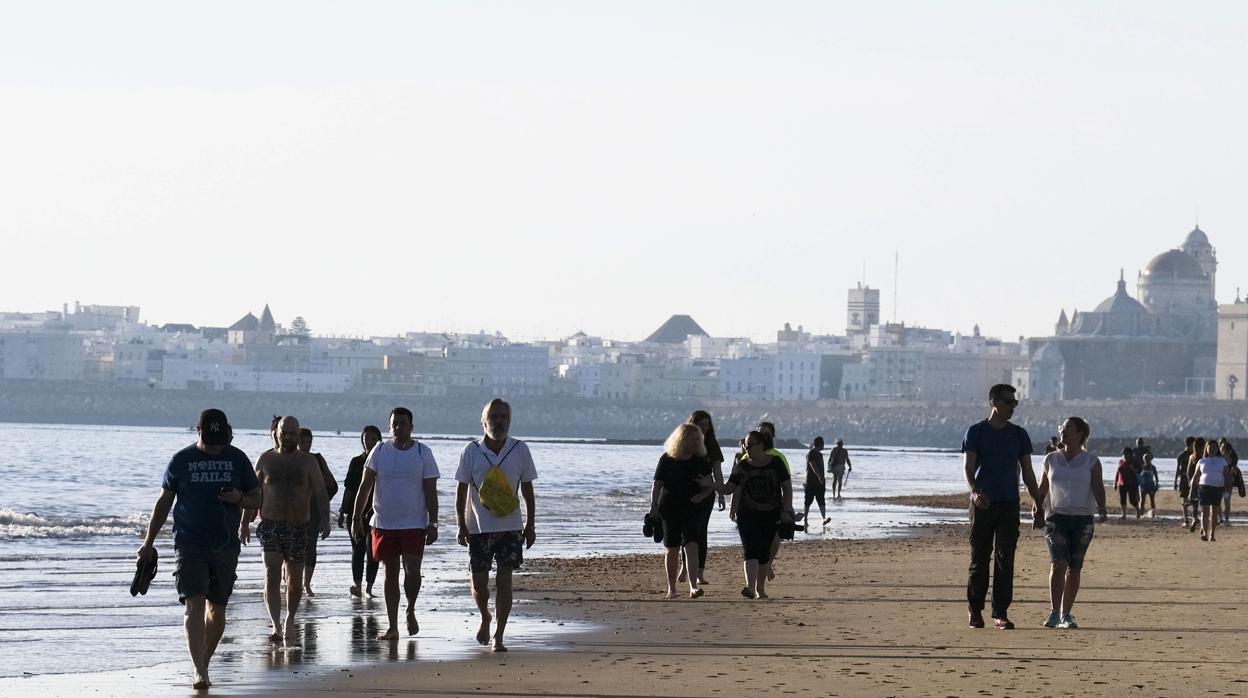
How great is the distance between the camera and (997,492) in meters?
11.5

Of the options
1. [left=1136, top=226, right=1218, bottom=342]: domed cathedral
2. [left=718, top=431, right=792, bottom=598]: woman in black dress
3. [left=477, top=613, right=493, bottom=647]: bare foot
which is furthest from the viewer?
[left=1136, top=226, right=1218, bottom=342]: domed cathedral

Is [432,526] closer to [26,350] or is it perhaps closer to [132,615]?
[132,615]

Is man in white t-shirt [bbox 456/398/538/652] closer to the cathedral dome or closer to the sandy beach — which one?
the sandy beach

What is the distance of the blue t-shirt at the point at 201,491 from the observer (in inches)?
366

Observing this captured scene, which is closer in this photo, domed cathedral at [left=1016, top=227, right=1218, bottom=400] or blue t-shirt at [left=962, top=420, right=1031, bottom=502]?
blue t-shirt at [left=962, top=420, right=1031, bottom=502]

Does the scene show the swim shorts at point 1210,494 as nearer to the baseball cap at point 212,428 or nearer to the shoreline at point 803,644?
the shoreline at point 803,644

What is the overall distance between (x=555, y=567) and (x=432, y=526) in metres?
6.79

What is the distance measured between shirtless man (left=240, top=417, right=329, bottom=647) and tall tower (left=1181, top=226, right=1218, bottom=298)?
602 ft

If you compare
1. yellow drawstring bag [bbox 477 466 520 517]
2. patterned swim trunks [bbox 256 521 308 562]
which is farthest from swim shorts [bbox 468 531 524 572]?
patterned swim trunks [bbox 256 521 308 562]

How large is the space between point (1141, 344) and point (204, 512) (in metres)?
166

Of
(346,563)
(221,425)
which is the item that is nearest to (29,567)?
(346,563)

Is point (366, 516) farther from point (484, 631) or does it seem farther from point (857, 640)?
point (857, 640)

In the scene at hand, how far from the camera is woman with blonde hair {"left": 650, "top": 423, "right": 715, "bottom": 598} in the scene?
13359 millimetres

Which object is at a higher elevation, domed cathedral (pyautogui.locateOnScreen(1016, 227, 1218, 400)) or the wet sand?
domed cathedral (pyautogui.locateOnScreen(1016, 227, 1218, 400))
